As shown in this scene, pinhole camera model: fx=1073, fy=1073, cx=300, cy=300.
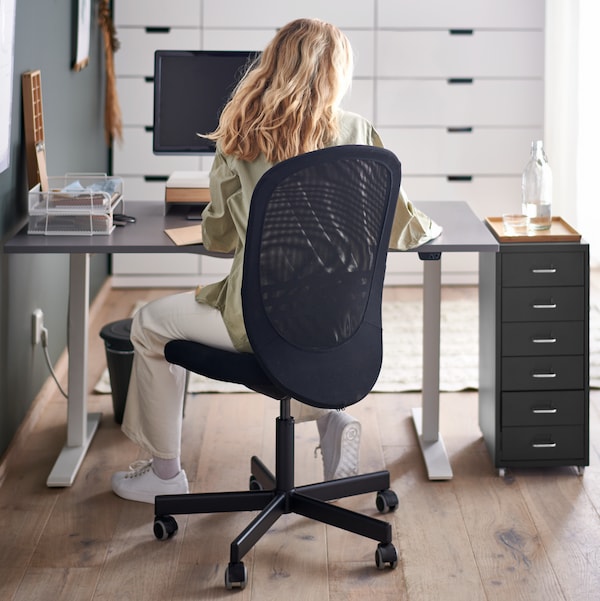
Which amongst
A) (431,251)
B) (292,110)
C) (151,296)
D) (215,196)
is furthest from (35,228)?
(151,296)

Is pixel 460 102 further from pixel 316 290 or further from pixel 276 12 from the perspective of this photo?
pixel 316 290

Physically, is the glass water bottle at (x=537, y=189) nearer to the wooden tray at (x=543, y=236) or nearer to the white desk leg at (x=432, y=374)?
the wooden tray at (x=543, y=236)

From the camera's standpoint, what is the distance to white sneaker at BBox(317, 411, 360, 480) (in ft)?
8.82

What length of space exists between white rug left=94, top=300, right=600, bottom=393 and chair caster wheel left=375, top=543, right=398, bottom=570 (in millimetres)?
1225

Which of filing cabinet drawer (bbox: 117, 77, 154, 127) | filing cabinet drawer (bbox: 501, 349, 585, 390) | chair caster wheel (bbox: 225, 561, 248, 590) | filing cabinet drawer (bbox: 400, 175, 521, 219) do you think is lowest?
chair caster wheel (bbox: 225, 561, 248, 590)

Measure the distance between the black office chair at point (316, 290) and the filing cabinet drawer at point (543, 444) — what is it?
63 cm

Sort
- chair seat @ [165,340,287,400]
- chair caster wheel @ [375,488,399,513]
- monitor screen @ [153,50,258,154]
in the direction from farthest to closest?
monitor screen @ [153,50,258,154], chair caster wheel @ [375,488,399,513], chair seat @ [165,340,287,400]

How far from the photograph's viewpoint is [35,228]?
271 centimetres

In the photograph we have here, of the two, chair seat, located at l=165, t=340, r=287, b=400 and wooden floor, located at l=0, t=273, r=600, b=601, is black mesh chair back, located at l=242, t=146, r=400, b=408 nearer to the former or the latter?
chair seat, located at l=165, t=340, r=287, b=400

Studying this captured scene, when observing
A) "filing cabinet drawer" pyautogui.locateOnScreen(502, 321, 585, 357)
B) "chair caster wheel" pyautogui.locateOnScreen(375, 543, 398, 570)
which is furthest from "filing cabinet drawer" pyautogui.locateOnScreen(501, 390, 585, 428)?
"chair caster wheel" pyautogui.locateOnScreen(375, 543, 398, 570)

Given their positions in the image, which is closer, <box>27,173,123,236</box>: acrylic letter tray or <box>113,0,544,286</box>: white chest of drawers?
<box>27,173,123,236</box>: acrylic letter tray

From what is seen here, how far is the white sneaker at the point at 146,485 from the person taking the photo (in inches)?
106

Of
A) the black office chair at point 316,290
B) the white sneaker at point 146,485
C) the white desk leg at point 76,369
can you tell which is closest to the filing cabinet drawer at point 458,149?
the white desk leg at point 76,369

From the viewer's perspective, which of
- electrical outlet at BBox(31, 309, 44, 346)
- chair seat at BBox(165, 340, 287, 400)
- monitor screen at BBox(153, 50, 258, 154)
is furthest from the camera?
electrical outlet at BBox(31, 309, 44, 346)
